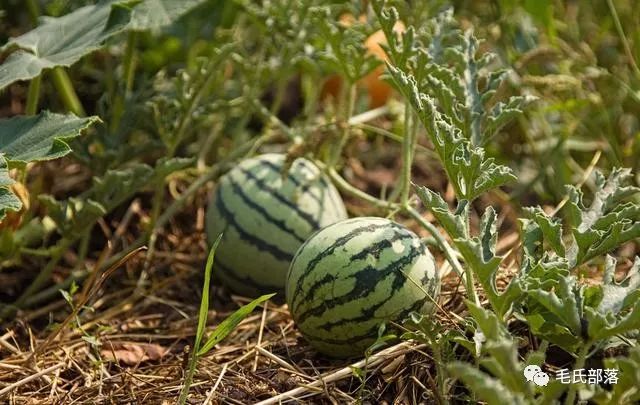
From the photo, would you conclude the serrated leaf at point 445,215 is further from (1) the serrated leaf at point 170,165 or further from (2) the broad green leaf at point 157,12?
(2) the broad green leaf at point 157,12

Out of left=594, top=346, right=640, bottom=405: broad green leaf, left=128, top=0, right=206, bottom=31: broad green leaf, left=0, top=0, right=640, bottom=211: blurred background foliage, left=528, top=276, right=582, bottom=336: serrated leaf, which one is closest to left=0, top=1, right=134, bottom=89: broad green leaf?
left=128, top=0, right=206, bottom=31: broad green leaf

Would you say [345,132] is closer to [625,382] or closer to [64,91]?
[64,91]

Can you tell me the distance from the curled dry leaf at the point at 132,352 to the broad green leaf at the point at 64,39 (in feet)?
2.69

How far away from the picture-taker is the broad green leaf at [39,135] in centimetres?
229

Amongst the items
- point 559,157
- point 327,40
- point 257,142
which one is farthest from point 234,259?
point 559,157

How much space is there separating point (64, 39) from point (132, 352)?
0.96 m

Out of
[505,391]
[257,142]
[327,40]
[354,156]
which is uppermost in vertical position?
[327,40]

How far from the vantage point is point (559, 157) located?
11.3ft

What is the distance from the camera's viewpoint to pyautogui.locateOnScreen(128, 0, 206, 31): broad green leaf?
2.75 metres

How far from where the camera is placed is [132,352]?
2682 mm

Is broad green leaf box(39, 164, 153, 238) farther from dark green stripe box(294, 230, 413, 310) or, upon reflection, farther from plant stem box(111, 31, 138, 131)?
dark green stripe box(294, 230, 413, 310)

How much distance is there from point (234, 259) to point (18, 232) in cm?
69

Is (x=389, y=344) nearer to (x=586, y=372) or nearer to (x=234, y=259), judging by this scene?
(x=586, y=372)

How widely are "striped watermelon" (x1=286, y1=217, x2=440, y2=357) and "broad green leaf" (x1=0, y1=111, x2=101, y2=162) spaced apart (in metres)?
0.71
